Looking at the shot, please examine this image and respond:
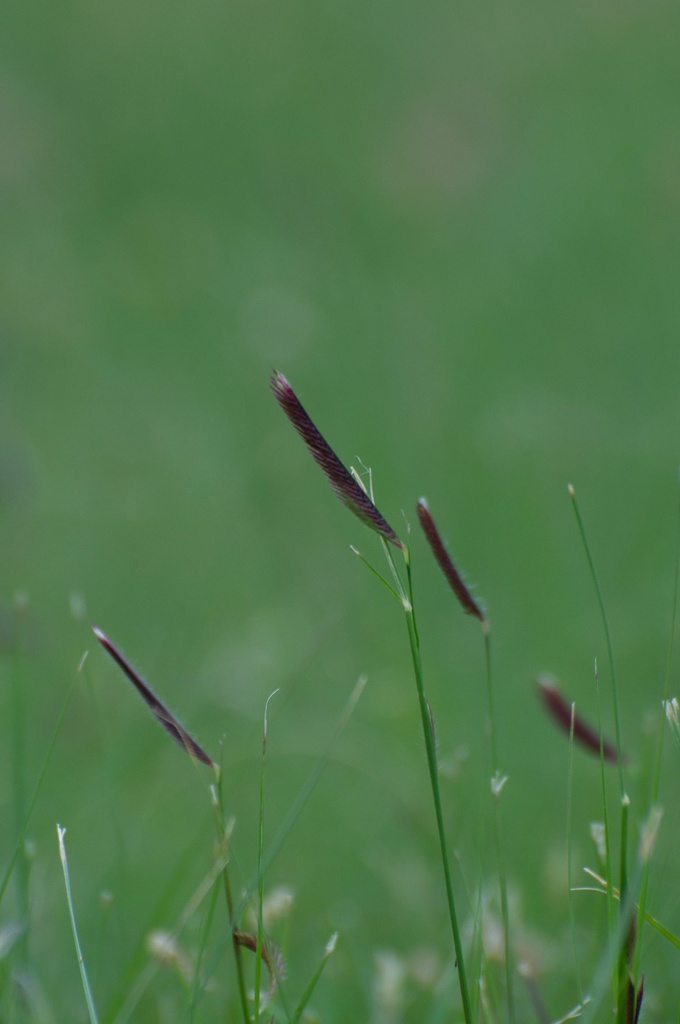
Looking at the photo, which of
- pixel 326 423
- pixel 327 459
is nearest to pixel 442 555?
pixel 327 459

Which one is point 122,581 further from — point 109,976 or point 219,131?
point 219,131

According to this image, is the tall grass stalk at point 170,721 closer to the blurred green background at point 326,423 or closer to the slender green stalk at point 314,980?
the slender green stalk at point 314,980

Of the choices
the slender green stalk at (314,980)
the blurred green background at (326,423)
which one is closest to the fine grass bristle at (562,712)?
the blurred green background at (326,423)

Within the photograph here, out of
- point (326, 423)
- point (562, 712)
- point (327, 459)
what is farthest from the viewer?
point (326, 423)

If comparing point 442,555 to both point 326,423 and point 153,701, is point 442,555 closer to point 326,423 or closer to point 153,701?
point 153,701

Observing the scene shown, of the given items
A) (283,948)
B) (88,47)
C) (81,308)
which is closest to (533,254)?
Answer: (81,308)

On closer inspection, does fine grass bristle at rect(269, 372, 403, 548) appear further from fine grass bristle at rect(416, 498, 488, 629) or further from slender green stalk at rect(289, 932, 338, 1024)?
slender green stalk at rect(289, 932, 338, 1024)

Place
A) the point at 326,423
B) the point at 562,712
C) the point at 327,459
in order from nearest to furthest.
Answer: the point at 327,459
the point at 562,712
the point at 326,423
